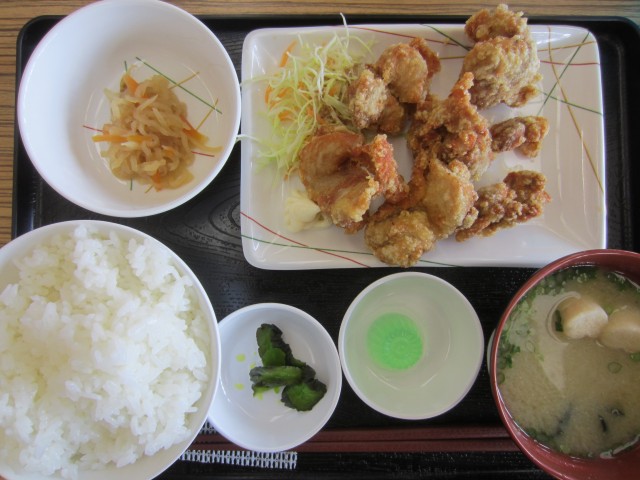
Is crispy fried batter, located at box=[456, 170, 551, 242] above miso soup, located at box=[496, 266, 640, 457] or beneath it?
above

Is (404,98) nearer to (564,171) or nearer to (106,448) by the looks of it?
(564,171)

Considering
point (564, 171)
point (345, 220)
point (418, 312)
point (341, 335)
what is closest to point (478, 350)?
point (418, 312)

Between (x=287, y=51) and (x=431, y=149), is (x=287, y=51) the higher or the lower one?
the higher one

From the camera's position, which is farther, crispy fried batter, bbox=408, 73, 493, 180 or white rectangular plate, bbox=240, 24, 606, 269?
white rectangular plate, bbox=240, 24, 606, 269

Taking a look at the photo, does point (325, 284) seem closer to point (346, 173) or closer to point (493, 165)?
point (346, 173)

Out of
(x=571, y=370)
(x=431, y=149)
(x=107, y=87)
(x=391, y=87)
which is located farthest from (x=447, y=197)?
(x=107, y=87)

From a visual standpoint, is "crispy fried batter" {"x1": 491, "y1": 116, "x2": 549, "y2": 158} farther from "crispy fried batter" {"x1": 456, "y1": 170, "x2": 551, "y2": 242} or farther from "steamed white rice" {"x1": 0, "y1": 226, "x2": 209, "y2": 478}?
"steamed white rice" {"x1": 0, "y1": 226, "x2": 209, "y2": 478}

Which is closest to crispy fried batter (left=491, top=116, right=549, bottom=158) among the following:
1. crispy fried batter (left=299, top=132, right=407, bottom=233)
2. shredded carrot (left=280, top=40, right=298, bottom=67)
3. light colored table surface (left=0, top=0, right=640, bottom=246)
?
crispy fried batter (left=299, top=132, right=407, bottom=233)
